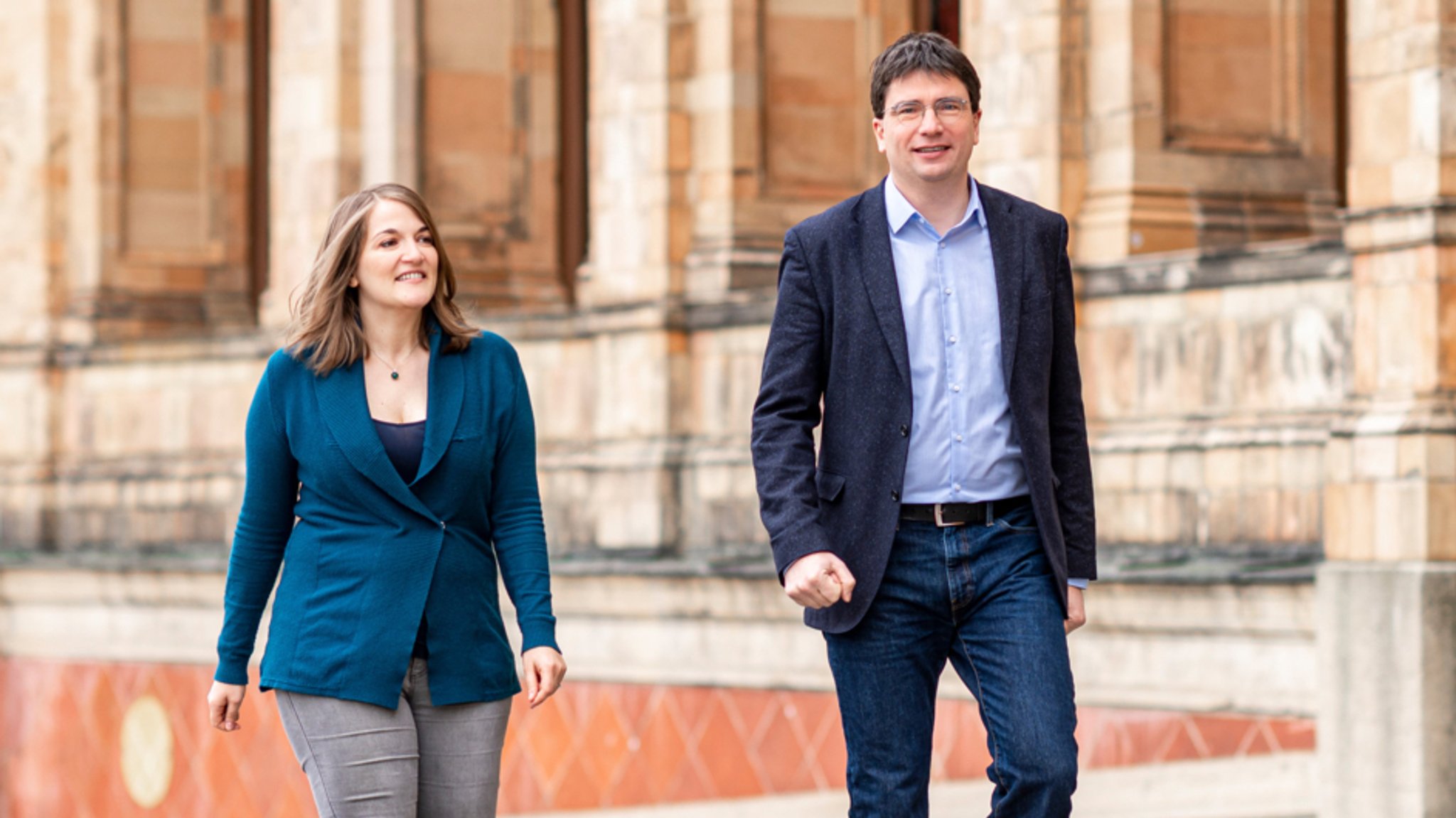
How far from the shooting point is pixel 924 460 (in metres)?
5.07

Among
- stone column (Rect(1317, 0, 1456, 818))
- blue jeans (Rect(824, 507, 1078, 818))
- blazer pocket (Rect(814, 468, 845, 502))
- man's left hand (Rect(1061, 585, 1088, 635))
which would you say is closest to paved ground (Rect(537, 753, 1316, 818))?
stone column (Rect(1317, 0, 1456, 818))

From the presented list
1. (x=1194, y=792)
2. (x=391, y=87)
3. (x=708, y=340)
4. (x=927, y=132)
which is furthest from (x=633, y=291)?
(x=927, y=132)

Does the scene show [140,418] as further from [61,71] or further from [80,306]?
[61,71]

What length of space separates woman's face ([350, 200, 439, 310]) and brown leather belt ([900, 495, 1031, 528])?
1.03m

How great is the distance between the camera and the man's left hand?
16.9 ft

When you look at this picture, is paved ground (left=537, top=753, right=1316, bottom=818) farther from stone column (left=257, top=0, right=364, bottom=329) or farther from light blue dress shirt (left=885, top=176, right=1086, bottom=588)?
stone column (left=257, top=0, right=364, bottom=329)

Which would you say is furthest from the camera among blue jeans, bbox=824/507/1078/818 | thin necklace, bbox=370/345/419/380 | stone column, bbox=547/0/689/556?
stone column, bbox=547/0/689/556

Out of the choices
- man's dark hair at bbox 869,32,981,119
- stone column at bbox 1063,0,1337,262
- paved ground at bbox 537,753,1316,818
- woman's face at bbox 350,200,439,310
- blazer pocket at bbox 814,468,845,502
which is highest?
stone column at bbox 1063,0,1337,262

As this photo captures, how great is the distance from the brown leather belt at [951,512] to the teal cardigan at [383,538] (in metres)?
0.72

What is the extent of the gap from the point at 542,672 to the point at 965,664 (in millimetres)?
803

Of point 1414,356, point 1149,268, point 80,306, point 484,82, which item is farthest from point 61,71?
point 1414,356

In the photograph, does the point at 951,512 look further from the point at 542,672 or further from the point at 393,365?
the point at 393,365

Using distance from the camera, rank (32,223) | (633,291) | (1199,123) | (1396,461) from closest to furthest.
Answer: (1396,461), (1199,123), (633,291), (32,223)

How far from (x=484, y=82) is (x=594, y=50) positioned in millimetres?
2303
